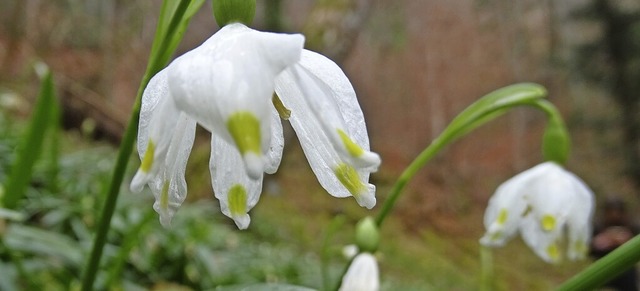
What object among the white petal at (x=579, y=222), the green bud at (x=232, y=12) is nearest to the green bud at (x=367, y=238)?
the white petal at (x=579, y=222)

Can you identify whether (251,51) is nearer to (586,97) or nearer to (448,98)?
(586,97)

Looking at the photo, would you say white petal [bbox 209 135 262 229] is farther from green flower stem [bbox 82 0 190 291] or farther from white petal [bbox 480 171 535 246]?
white petal [bbox 480 171 535 246]

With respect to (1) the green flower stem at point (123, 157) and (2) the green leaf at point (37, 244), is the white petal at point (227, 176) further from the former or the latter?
(2) the green leaf at point (37, 244)

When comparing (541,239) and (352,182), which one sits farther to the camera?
(541,239)

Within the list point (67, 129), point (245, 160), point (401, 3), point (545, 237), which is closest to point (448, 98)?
point (401, 3)

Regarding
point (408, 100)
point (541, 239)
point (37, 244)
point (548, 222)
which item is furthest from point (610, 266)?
point (408, 100)

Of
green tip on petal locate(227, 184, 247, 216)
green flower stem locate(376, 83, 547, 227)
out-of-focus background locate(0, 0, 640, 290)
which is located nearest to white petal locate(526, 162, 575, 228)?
green flower stem locate(376, 83, 547, 227)

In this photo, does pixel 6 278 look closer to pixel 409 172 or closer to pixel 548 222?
pixel 409 172
